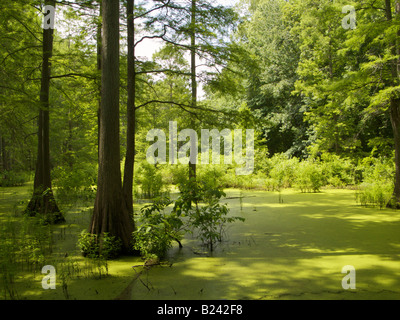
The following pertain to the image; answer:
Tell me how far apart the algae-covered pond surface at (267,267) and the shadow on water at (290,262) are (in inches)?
0.4

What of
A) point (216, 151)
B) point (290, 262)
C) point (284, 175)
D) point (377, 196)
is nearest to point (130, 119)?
point (290, 262)

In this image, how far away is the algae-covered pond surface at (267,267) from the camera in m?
3.12

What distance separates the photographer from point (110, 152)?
465cm

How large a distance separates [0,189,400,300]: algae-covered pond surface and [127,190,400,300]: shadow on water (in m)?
0.01

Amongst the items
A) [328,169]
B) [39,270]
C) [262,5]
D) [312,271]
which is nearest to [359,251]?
[312,271]

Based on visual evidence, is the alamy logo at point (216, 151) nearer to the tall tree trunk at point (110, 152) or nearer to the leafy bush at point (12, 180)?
the leafy bush at point (12, 180)

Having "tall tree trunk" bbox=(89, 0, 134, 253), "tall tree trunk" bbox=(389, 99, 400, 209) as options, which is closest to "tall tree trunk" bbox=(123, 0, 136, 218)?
"tall tree trunk" bbox=(89, 0, 134, 253)

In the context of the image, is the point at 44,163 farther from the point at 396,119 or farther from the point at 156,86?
the point at 396,119

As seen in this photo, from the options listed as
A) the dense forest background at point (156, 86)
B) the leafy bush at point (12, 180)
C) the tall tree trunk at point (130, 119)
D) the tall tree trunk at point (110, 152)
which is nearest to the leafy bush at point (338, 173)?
the dense forest background at point (156, 86)

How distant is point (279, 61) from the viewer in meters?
19.4

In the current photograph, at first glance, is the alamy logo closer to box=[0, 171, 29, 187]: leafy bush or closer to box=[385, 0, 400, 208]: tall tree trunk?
box=[0, 171, 29, 187]: leafy bush

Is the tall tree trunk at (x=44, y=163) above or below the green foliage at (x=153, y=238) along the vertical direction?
above
